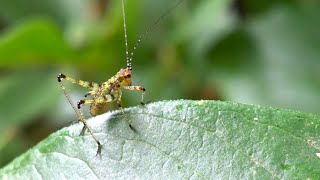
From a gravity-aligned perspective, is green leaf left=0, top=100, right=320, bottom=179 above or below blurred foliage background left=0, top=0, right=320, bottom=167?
below

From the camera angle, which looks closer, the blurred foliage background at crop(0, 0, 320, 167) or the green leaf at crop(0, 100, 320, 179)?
the green leaf at crop(0, 100, 320, 179)

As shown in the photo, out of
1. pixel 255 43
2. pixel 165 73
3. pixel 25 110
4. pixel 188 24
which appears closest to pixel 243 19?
pixel 255 43

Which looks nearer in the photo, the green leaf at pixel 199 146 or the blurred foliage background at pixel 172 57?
the green leaf at pixel 199 146

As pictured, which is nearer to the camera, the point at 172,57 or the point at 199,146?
the point at 199,146

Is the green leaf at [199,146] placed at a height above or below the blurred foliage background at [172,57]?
below
